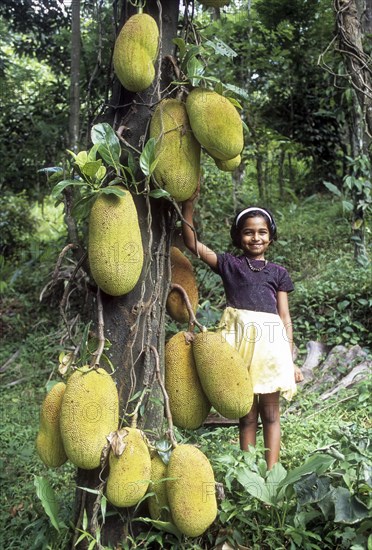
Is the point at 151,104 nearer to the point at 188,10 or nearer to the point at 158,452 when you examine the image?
the point at 188,10

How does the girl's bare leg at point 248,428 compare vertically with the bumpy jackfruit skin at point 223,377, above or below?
below

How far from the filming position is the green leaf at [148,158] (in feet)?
4.65

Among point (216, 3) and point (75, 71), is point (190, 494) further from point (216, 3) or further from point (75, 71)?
point (75, 71)

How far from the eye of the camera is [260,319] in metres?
1.94

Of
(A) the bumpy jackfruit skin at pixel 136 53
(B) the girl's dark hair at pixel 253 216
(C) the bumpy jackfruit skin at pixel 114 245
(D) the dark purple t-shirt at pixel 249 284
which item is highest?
(A) the bumpy jackfruit skin at pixel 136 53

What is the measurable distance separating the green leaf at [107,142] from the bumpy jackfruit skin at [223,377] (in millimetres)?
520

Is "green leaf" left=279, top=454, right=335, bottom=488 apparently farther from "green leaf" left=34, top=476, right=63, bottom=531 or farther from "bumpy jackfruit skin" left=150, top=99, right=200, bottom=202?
"bumpy jackfruit skin" left=150, top=99, right=200, bottom=202

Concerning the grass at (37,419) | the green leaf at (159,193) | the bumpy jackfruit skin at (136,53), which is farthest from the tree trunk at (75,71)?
the green leaf at (159,193)

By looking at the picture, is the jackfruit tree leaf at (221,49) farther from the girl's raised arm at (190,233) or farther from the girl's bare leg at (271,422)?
the girl's bare leg at (271,422)

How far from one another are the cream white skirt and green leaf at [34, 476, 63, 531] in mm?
704

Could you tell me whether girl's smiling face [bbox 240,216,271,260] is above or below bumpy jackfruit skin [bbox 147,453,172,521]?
above

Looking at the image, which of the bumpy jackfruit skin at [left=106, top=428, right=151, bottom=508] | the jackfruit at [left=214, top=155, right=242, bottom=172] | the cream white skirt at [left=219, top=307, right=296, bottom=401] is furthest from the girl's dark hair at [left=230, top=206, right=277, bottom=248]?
the bumpy jackfruit skin at [left=106, top=428, right=151, bottom=508]

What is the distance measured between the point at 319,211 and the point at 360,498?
4.67 m

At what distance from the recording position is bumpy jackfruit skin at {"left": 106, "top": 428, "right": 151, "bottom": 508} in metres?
1.31
